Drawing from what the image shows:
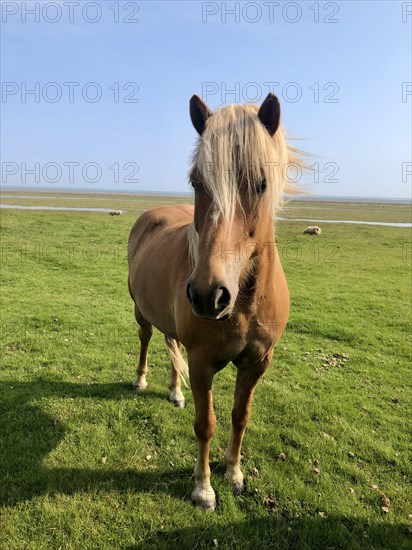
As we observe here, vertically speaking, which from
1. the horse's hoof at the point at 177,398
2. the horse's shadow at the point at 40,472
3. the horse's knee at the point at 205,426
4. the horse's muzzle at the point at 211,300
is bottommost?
the horse's shadow at the point at 40,472

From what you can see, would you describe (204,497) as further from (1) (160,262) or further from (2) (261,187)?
(2) (261,187)

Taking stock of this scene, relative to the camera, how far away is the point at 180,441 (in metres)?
3.66

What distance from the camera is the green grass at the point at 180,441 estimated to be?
2760mm

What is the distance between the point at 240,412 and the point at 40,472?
1833mm

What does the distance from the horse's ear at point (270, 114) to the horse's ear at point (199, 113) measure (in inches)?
14.4

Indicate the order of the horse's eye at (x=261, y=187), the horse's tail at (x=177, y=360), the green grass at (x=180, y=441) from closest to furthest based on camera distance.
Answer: the horse's eye at (x=261, y=187) < the green grass at (x=180, y=441) < the horse's tail at (x=177, y=360)

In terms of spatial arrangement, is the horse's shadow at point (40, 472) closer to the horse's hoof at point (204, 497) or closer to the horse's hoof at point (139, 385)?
the horse's hoof at point (204, 497)

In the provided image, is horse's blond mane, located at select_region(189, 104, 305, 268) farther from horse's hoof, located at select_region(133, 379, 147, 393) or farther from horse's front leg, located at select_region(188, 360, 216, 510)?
horse's hoof, located at select_region(133, 379, 147, 393)

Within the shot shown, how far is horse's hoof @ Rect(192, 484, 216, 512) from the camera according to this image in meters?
2.96

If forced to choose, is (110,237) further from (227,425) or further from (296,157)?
(296,157)

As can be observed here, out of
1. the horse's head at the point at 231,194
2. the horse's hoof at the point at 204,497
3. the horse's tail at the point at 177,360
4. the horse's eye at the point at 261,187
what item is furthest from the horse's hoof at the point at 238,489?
the horse's eye at the point at 261,187

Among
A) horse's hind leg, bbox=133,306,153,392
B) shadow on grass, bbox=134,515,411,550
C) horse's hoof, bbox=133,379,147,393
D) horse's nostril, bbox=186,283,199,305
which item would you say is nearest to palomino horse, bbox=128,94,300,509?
horse's nostril, bbox=186,283,199,305

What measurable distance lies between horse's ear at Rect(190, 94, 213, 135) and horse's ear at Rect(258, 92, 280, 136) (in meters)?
0.36

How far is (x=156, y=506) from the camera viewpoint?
2926 millimetres
